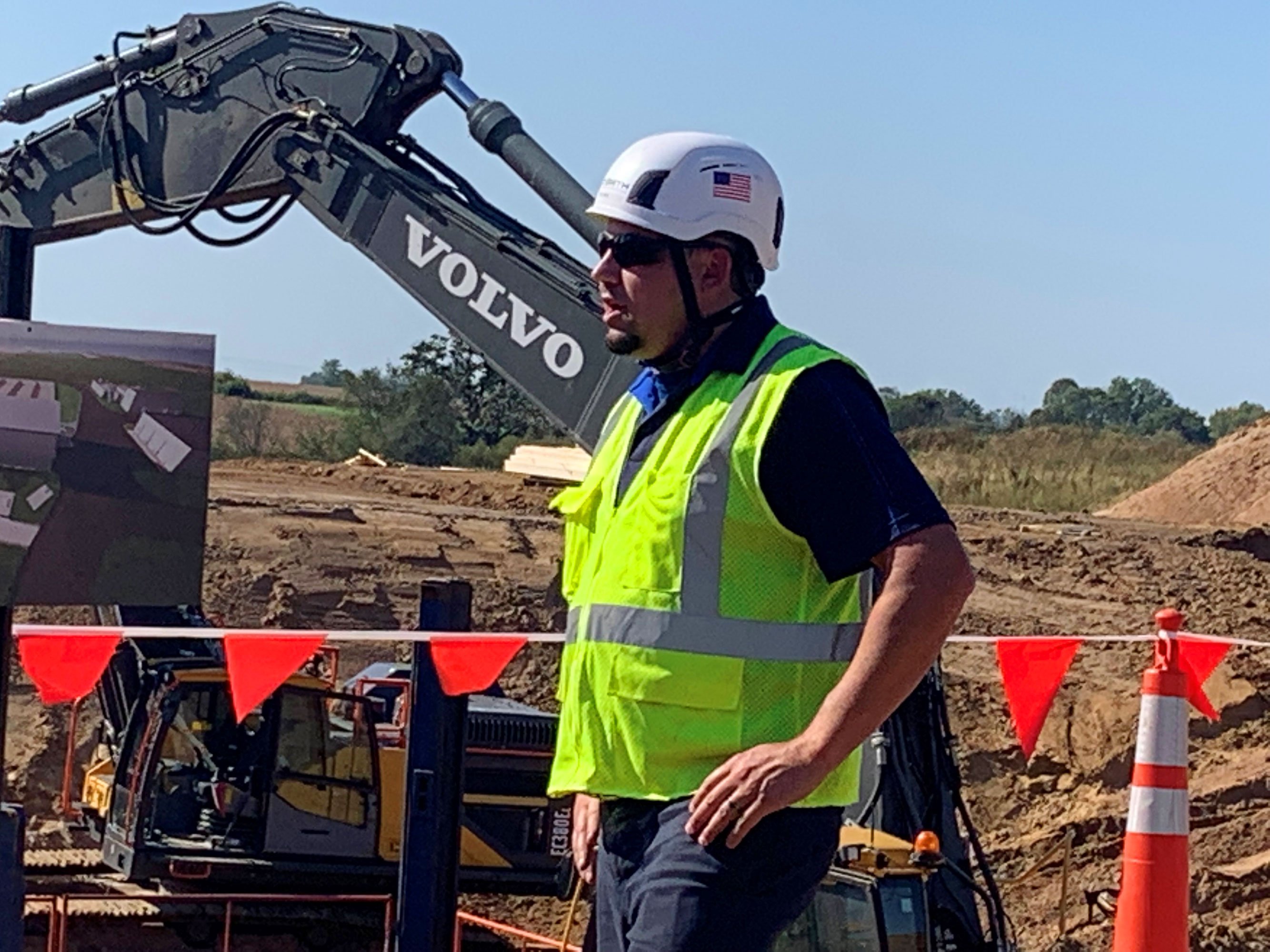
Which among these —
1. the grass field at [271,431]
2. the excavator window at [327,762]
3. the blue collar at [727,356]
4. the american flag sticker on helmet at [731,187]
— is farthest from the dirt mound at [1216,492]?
the american flag sticker on helmet at [731,187]

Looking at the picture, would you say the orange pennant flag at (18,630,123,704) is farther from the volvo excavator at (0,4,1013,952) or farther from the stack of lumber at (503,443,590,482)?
the stack of lumber at (503,443,590,482)

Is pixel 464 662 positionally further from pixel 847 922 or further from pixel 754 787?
pixel 754 787

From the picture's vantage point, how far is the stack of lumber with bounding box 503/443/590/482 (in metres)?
24.6

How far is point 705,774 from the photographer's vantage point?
3152mm

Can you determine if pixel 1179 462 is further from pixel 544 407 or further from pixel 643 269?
Result: pixel 643 269

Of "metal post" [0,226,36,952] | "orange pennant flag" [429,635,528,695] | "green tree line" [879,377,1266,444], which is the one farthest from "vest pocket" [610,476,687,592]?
"green tree line" [879,377,1266,444]

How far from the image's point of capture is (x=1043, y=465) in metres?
38.8

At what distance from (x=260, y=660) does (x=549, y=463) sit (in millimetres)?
17946

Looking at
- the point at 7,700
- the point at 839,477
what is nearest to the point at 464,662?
the point at 7,700

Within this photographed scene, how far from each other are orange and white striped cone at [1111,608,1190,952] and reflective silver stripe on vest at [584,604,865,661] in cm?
363

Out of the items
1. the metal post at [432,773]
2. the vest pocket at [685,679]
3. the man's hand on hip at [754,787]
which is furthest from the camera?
the metal post at [432,773]

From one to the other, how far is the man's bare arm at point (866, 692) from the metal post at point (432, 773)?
4.64 meters

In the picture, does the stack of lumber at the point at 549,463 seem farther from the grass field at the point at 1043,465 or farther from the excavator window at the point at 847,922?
the excavator window at the point at 847,922

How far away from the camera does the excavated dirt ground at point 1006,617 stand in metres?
14.4
